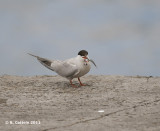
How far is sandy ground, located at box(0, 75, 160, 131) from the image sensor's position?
495 centimetres

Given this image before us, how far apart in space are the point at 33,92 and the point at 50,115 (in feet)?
6.32

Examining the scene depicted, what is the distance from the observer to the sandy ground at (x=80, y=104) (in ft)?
16.2

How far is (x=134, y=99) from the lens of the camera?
6.68 metres

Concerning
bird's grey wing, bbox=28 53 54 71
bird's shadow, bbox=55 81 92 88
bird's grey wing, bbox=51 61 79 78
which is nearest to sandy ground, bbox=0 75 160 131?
bird's shadow, bbox=55 81 92 88

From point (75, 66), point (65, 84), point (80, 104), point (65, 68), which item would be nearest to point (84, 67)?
point (75, 66)

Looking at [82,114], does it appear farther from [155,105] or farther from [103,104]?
[155,105]

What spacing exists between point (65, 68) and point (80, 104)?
4.60 feet

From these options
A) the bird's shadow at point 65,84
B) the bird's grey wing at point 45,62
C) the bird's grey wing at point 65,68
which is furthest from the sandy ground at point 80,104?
the bird's grey wing at point 45,62

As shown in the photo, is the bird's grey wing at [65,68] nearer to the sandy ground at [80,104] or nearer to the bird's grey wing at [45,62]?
the bird's grey wing at [45,62]

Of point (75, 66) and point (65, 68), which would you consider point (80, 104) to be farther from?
point (65, 68)

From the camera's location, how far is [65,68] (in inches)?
298

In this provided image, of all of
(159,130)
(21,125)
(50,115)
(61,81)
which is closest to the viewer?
(159,130)

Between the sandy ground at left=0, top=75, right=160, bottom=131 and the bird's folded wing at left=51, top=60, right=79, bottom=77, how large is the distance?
356 mm

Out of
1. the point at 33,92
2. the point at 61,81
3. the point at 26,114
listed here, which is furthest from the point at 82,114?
the point at 61,81
